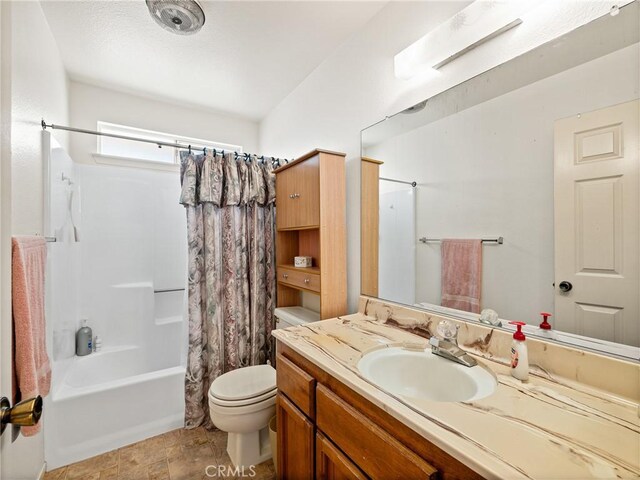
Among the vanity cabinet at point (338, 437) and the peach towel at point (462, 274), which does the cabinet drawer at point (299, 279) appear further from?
the peach towel at point (462, 274)

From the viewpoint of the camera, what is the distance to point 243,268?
2.19 metres

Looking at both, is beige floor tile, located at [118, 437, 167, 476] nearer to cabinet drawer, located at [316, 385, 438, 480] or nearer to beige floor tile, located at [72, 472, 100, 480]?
beige floor tile, located at [72, 472, 100, 480]

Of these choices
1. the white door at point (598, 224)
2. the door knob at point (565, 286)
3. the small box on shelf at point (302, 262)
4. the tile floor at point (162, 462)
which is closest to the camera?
the white door at point (598, 224)

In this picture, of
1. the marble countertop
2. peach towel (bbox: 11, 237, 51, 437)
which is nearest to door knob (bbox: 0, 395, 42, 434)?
peach towel (bbox: 11, 237, 51, 437)

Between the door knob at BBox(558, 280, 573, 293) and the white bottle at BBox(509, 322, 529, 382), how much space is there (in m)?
0.22

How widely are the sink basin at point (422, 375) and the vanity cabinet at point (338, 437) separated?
132 millimetres

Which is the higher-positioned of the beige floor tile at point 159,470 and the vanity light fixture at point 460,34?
the vanity light fixture at point 460,34

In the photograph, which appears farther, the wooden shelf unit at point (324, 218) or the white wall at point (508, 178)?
the wooden shelf unit at point (324, 218)

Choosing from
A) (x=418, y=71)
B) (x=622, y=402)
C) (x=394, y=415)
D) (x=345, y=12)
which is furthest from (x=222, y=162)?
(x=622, y=402)

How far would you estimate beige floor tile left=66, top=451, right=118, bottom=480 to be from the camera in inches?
63.7

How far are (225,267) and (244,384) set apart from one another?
821mm

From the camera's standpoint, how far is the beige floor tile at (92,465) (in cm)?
162

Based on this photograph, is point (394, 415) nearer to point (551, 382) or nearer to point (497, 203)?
point (551, 382)

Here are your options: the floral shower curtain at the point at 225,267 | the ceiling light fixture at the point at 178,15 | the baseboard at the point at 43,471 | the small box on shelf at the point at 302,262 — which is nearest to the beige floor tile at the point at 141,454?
the floral shower curtain at the point at 225,267
